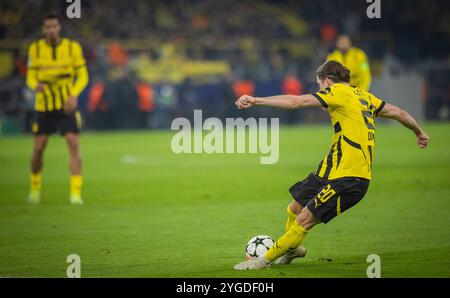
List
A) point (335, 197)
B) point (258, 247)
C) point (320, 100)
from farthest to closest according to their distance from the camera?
point (258, 247), point (335, 197), point (320, 100)

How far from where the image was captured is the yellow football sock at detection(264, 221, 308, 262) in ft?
27.2

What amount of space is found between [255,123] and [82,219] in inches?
800

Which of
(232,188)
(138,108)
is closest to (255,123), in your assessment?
(138,108)

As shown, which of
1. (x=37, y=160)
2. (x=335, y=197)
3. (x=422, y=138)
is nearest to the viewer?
(x=335, y=197)

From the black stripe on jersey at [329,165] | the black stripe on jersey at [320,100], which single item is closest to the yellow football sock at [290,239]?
the black stripe on jersey at [329,165]

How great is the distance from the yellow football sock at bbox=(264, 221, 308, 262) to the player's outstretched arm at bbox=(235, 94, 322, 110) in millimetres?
1122

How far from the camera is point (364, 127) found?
8430 millimetres

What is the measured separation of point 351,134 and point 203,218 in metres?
4.17

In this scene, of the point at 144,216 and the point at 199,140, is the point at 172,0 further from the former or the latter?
the point at 144,216

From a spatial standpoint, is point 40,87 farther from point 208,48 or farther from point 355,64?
point 208,48

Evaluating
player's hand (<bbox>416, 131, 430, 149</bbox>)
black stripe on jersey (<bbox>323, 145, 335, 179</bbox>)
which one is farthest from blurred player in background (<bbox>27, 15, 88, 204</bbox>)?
player's hand (<bbox>416, 131, 430, 149</bbox>)

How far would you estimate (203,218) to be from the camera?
12.2 meters

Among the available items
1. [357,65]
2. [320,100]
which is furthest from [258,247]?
[357,65]

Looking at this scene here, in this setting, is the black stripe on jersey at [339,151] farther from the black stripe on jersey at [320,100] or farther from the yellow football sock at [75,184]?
the yellow football sock at [75,184]
